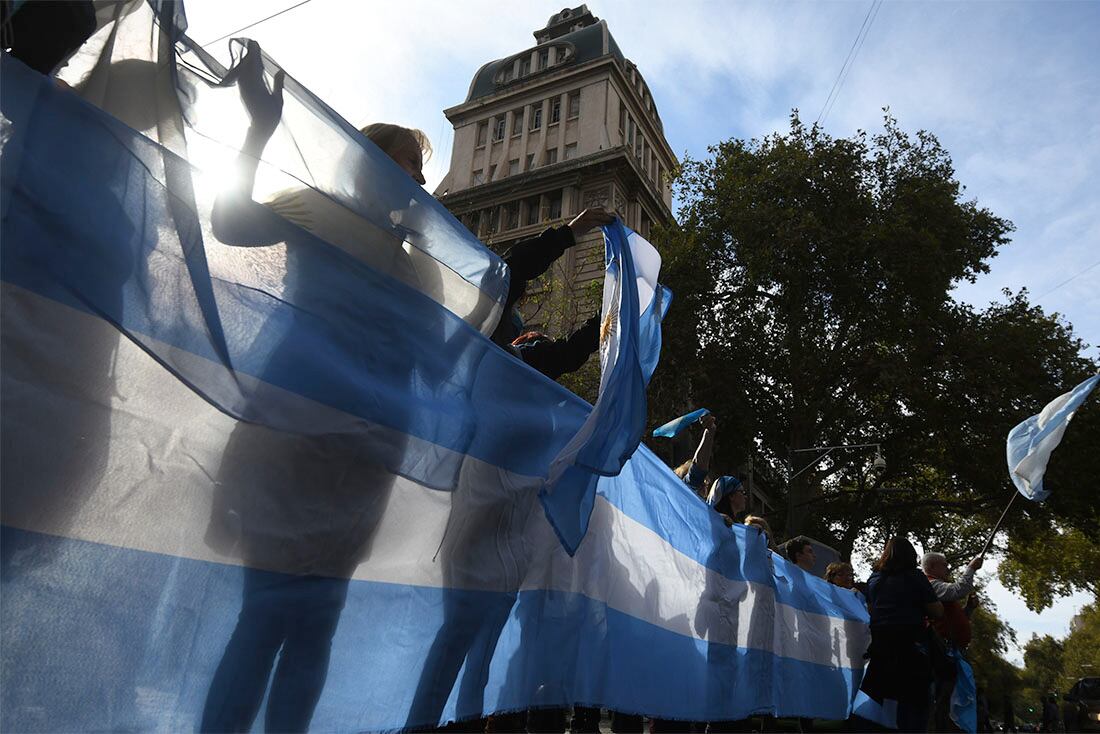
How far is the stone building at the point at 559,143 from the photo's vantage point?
116 ft

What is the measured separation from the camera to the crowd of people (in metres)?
1.73

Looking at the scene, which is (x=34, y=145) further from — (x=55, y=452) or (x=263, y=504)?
(x=263, y=504)

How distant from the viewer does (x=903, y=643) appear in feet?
17.6

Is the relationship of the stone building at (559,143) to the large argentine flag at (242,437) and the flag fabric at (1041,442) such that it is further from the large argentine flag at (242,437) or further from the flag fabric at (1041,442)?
the large argentine flag at (242,437)

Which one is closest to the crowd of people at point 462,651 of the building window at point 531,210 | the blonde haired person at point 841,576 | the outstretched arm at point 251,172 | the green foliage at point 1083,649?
the outstretched arm at point 251,172

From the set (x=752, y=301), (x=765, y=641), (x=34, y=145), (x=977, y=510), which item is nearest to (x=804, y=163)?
(x=752, y=301)

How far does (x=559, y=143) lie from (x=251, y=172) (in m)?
39.7

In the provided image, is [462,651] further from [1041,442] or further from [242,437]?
[1041,442]

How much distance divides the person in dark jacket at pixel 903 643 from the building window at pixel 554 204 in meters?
31.9

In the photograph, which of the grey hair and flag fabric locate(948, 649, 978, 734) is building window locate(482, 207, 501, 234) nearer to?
the grey hair

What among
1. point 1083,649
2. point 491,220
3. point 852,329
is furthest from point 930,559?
point 1083,649

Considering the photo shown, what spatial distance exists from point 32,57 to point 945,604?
667cm

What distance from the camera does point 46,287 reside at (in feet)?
4.93

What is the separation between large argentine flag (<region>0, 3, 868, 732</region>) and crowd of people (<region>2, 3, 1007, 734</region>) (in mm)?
11
